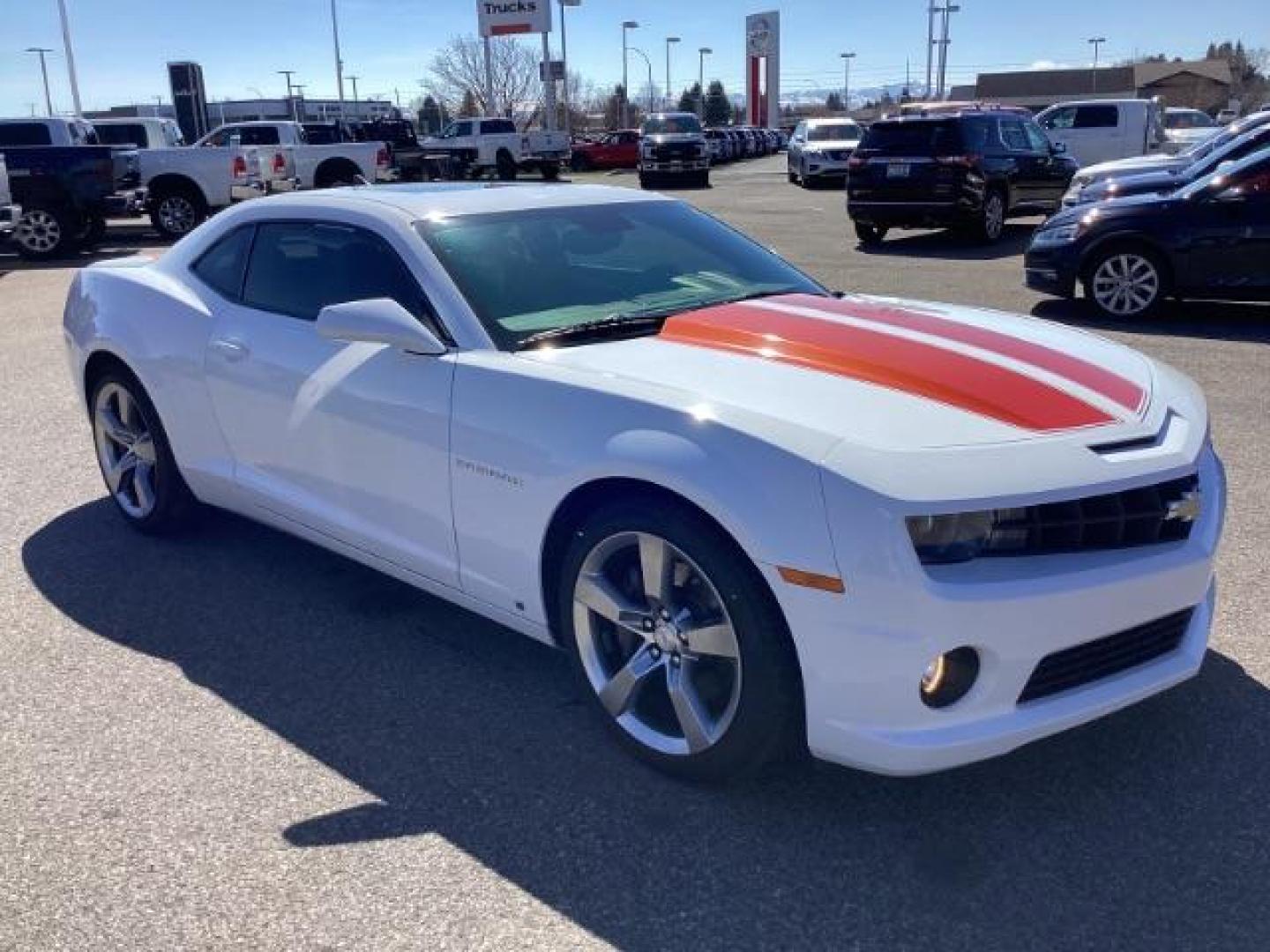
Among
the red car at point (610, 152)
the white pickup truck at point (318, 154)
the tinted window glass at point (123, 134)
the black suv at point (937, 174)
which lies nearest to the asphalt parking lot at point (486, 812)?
the black suv at point (937, 174)

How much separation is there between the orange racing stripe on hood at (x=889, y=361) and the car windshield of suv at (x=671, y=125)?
1217 inches

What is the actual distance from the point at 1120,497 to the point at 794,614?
864mm

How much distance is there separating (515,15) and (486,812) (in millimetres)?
49849

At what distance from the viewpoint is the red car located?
44.6 metres

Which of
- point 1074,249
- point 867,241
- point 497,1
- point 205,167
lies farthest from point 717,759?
point 497,1

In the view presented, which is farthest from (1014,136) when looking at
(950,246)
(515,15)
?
(515,15)

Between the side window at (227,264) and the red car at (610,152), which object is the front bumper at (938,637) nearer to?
the side window at (227,264)

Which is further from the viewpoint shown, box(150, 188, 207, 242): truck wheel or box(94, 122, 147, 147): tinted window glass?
box(94, 122, 147, 147): tinted window glass

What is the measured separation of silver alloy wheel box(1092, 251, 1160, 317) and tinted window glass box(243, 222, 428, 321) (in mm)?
7806

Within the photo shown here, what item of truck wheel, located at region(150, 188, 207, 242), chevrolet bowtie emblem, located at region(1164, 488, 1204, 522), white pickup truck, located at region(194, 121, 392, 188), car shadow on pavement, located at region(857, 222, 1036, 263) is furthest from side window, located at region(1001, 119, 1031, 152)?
chevrolet bowtie emblem, located at region(1164, 488, 1204, 522)

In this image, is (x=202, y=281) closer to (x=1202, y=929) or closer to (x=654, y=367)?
(x=654, y=367)

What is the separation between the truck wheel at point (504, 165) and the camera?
36312 millimetres

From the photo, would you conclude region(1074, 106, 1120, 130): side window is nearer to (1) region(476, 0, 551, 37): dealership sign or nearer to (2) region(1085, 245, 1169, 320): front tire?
(2) region(1085, 245, 1169, 320): front tire

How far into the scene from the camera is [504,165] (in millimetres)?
36812
